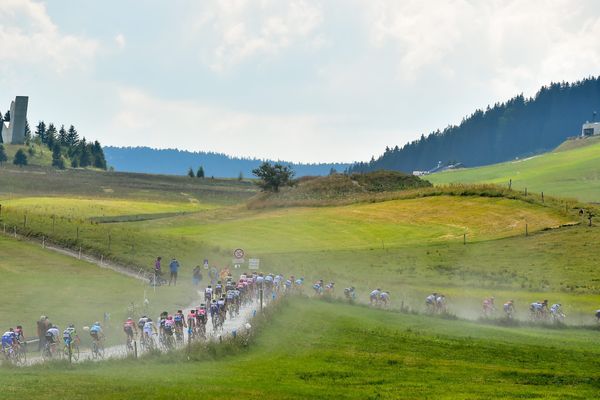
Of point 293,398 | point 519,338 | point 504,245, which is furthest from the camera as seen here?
point 504,245

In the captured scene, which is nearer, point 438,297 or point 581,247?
point 438,297

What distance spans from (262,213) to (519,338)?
74926mm

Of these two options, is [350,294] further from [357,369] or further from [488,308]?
[357,369]

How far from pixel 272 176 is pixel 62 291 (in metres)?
79.5

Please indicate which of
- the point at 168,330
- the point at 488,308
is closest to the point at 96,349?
the point at 168,330

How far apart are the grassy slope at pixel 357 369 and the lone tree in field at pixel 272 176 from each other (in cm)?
8498

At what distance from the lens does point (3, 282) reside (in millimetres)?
53938

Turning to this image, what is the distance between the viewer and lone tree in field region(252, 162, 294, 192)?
129750 mm

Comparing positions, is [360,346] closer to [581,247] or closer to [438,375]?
[438,375]

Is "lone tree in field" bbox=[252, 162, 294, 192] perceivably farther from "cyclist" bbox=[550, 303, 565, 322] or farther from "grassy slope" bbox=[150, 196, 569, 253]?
"cyclist" bbox=[550, 303, 565, 322]

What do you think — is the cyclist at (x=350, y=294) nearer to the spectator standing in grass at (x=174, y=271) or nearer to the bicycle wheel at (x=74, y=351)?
the spectator standing in grass at (x=174, y=271)

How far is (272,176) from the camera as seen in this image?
428 feet

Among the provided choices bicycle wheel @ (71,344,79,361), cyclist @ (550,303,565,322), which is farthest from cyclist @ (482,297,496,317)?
bicycle wheel @ (71,344,79,361)

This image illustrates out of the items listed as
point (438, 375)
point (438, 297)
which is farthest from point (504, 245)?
point (438, 375)
